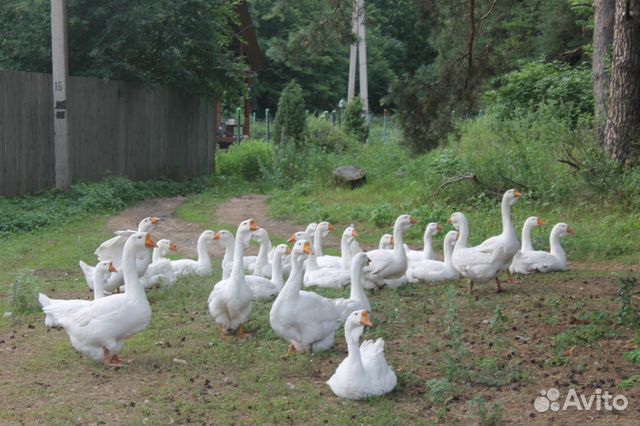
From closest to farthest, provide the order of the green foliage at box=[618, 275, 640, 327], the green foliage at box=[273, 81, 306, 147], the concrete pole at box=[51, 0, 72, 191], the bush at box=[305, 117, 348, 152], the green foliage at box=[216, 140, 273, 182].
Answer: the green foliage at box=[618, 275, 640, 327] → the concrete pole at box=[51, 0, 72, 191] → the green foliage at box=[216, 140, 273, 182] → the green foliage at box=[273, 81, 306, 147] → the bush at box=[305, 117, 348, 152]

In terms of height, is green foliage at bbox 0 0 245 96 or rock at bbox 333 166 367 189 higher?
green foliage at bbox 0 0 245 96

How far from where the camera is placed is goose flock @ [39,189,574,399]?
284 inches

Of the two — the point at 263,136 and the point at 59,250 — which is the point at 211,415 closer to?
the point at 59,250

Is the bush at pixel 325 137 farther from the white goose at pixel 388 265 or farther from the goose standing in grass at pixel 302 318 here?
the goose standing in grass at pixel 302 318

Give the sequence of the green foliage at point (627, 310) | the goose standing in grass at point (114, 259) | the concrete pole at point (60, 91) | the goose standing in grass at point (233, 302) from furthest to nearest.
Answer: the concrete pole at point (60, 91) → the goose standing in grass at point (114, 259) → the goose standing in grass at point (233, 302) → the green foliage at point (627, 310)

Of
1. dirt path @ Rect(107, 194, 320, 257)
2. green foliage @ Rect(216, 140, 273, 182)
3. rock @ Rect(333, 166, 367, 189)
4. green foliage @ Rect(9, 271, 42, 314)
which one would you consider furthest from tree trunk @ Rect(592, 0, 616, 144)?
green foliage @ Rect(9, 271, 42, 314)

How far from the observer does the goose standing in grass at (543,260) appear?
11.8 meters

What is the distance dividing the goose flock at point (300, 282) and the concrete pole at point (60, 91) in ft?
23.7

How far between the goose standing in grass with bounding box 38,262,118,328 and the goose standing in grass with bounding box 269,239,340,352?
1691mm

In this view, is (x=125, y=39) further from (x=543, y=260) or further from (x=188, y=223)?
(x=543, y=260)

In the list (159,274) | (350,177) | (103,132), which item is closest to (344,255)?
(159,274)

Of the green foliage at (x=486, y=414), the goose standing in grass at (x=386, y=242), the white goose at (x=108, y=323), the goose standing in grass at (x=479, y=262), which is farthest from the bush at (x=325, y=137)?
the green foliage at (x=486, y=414)

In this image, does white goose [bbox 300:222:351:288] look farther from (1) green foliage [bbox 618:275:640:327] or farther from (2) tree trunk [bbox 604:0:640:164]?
(2) tree trunk [bbox 604:0:640:164]

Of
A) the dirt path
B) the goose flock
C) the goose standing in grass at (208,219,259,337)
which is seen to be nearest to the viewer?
the goose flock
